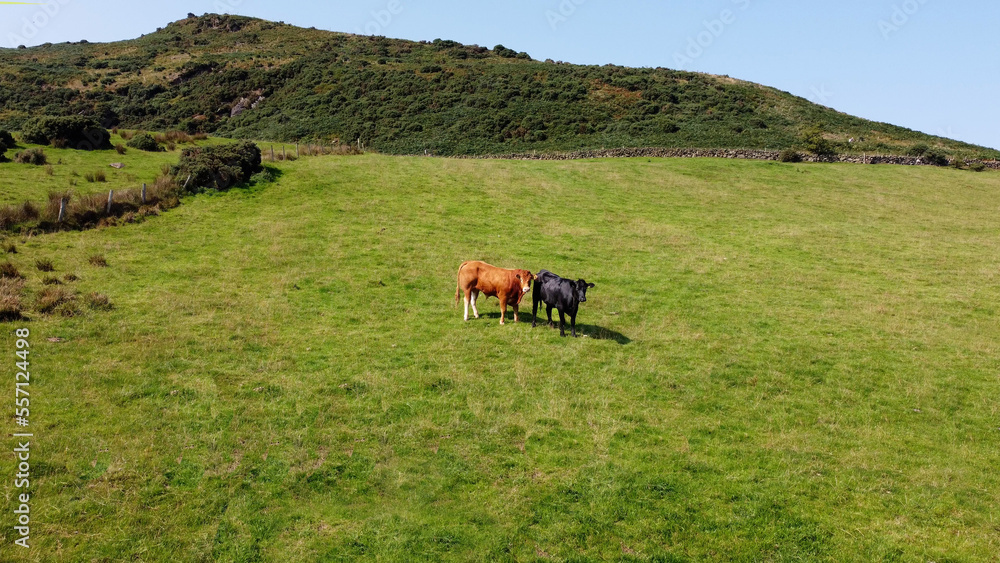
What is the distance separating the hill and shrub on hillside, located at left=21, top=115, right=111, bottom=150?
22.1 metres

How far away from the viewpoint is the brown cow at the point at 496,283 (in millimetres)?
17312

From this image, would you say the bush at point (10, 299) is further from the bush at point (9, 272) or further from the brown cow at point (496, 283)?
the brown cow at point (496, 283)

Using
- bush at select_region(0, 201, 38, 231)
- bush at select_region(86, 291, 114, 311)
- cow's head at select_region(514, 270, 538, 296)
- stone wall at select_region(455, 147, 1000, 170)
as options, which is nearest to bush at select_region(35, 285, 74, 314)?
bush at select_region(86, 291, 114, 311)

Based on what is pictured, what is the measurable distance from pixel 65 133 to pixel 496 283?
33283mm

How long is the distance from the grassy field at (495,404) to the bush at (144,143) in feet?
53.7

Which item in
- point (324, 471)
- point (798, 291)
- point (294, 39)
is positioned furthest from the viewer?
point (294, 39)

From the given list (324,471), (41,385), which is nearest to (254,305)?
(41,385)

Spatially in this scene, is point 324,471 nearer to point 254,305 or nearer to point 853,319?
point 254,305

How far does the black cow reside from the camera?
16266 millimetres

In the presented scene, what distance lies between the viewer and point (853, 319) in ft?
62.1

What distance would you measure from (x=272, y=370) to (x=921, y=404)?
49.7 ft

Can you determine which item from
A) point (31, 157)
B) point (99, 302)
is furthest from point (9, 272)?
point (31, 157)

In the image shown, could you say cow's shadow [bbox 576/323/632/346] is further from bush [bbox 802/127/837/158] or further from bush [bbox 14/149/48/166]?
bush [bbox 802/127/837/158]

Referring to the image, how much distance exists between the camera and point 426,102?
70688mm
